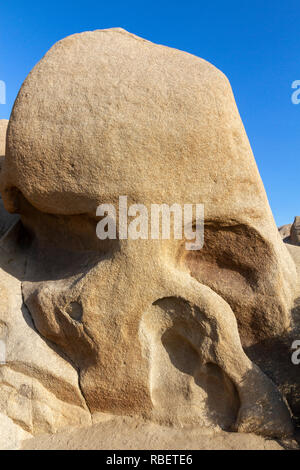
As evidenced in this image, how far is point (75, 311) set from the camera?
11.5 feet

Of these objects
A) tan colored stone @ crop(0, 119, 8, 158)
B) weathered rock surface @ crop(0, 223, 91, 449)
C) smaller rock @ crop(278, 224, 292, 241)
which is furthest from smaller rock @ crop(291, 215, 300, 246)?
weathered rock surface @ crop(0, 223, 91, 449)

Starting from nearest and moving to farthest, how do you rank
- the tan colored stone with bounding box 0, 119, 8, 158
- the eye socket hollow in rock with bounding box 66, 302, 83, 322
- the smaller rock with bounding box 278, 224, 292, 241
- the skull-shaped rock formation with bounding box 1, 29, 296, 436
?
1. the skull-shaped rock formation with bounding box 1, 29, 296, 436
2. the eye socket hollow in rock with bounding box 66, 302, 83, 322
3. the tan colored stone with bounding box 0, 119, 8, 158
4. the smaller rock with bounding box 278, 224, 292, 241

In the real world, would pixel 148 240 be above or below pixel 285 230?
below

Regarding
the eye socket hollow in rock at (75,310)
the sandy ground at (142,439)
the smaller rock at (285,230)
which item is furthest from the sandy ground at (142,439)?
the smaller rock at (285,230)

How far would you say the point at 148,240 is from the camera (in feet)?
11.1

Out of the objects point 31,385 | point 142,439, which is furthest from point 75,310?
point 142,439

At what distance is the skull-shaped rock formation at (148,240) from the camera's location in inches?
133

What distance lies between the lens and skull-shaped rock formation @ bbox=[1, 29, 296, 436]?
3.37 meters

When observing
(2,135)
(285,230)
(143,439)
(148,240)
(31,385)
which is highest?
(285,230)

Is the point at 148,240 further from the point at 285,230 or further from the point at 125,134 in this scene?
the point at 285,230

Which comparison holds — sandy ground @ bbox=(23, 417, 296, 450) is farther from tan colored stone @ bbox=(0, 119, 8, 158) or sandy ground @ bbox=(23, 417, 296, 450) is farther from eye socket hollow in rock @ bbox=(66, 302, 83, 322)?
tan colored stone @ bbox=(0, 119, 8, 158)

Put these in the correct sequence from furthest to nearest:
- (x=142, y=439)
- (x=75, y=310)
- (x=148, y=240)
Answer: (x=75, y=310), (x=148, y=240), (x=142, y=439)
